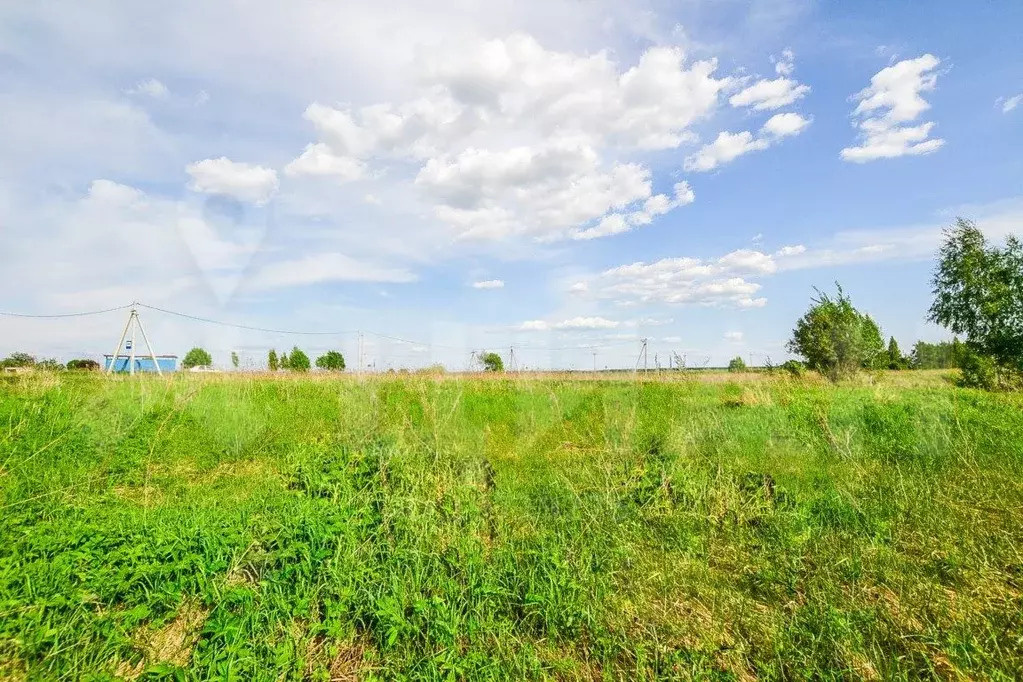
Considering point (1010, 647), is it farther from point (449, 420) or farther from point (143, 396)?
point (143, 396)

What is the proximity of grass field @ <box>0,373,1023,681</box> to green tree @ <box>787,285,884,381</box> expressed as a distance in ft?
61.4

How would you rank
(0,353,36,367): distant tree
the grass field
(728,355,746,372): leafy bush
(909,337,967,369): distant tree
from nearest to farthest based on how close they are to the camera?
the grass field, (0,353,36,367): distant tree, (728,355,746,372): leafy bush, (909,337,967,369): distant tree

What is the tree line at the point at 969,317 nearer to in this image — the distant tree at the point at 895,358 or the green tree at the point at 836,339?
the green tree at the point at 836,339

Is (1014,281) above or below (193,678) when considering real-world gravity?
above

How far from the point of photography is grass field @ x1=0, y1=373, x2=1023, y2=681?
3334mm

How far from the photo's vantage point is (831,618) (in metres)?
3.42

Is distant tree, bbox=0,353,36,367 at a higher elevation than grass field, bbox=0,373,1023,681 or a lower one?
higher

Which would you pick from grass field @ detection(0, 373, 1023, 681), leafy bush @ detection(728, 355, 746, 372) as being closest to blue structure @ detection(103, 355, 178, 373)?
grass field @ detection(0, 373, 1023, 681)

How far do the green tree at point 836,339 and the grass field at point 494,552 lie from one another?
18.7 meters

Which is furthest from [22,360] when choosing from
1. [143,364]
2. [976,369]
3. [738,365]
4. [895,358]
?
[895,358]

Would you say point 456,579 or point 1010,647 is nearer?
point 1010,647

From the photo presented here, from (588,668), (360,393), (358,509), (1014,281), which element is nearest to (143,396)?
(360,393)

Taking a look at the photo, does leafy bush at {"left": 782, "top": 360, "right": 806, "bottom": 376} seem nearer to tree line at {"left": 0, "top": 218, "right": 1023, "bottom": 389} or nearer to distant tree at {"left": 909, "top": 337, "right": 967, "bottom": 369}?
tree line at {"left": 0, "top": 218, "right": 1023, "bottom": 389}

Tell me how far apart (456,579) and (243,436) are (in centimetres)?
429
